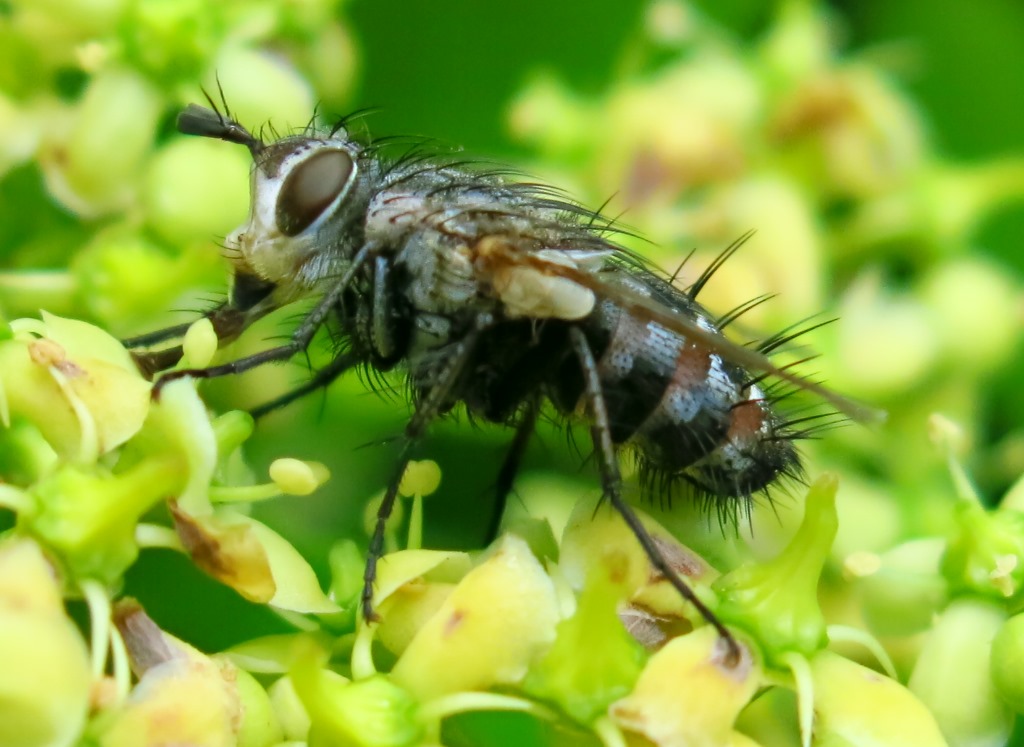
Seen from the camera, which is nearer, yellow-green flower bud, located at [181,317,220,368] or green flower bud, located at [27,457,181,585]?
green flower bud, located at [27,457,181,585]

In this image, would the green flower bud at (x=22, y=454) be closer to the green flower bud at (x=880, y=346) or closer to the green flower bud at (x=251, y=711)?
the green flower bud at (x=251, y=711)

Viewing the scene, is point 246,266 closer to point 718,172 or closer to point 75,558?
point 75,558

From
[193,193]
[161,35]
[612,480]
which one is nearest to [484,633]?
[612,480]

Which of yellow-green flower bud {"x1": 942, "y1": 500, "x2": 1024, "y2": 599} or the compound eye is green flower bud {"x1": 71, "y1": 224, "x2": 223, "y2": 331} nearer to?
the compound eye

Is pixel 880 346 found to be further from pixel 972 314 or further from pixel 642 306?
pixel 642 306

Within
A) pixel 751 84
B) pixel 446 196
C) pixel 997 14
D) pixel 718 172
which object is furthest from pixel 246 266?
pixel 997 14

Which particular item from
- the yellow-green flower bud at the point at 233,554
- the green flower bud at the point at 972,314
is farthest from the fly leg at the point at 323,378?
the green flower bud at the point at 972,314

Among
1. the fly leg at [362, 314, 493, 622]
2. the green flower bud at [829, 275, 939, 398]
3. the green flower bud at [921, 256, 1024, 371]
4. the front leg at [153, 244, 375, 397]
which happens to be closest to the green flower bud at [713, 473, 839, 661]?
the fly leg at [362, 314, 493, 622]
